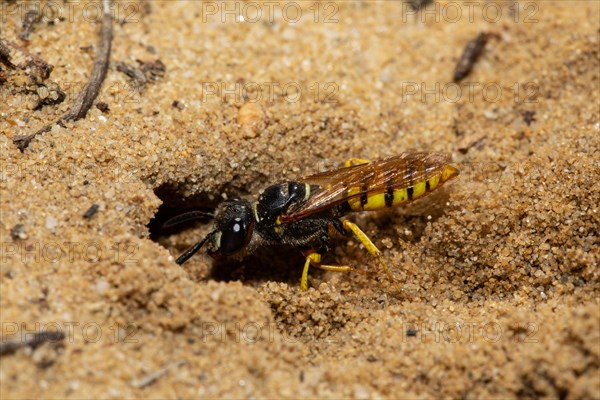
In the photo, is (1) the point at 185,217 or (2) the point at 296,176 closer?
(1) the point at 185,217

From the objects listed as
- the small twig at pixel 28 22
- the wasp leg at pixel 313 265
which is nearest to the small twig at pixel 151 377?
the wasp leg at pixel 313 265

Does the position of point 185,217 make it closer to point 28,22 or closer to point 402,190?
point 402,190

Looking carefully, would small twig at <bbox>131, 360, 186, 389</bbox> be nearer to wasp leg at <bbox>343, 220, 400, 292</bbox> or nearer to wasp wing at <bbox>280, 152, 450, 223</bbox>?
wasp wing at <bbox>280, 152, 450, 223</bbox>

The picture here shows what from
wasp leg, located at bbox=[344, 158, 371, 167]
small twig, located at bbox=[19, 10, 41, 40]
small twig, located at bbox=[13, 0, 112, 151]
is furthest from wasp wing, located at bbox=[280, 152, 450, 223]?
small twig, located at bbox=[19, 10, 41, 40]

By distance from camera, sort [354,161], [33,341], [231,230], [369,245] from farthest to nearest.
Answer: [354,161] < [369,245] < [231,230] < [33,341]

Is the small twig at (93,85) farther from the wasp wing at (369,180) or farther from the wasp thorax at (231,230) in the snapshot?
the wasp wing at (369,180)

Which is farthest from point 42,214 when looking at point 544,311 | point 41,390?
point 544,311

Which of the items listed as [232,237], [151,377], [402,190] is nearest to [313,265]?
[232,237]
